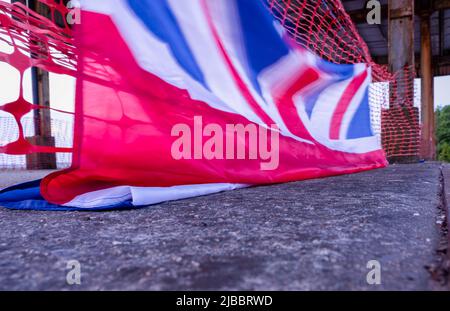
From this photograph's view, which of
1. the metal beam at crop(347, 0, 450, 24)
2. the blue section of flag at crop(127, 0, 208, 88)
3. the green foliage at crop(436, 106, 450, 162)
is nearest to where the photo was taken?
the blue section of flag at crop(127, 0, 208, 88)

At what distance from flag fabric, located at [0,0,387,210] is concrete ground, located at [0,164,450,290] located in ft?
0.44

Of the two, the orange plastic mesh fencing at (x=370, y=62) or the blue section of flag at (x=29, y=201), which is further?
the orange plastic mesh fencing at (x=370, y=62)

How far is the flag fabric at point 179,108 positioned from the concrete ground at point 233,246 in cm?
14

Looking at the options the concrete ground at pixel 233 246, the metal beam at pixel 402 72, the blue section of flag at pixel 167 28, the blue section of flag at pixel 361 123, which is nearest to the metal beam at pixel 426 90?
the metal beam at pixel 402 72

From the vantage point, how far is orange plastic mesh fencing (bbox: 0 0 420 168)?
1.32m

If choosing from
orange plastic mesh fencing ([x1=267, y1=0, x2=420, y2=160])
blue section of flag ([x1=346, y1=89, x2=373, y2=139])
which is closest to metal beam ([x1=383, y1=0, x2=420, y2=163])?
orange plastic mesh fencing ([x1=267, y1=0, x2=420, y2=160])

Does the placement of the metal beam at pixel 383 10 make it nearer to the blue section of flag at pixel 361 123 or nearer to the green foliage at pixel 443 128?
the blue section of flag at pixel 361 123

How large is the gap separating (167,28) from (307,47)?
1.10 m

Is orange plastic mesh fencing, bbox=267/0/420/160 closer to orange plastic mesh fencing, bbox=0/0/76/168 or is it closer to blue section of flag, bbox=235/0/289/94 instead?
blue section of flag, bbox=235/0/289/94

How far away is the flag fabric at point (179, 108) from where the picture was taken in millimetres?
991

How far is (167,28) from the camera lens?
1168 millimetres

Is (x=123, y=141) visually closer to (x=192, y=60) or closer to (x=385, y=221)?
(x=192, y=60)

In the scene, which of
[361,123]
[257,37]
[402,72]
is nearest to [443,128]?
[402,72]

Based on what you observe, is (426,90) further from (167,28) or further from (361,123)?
(167,28)
